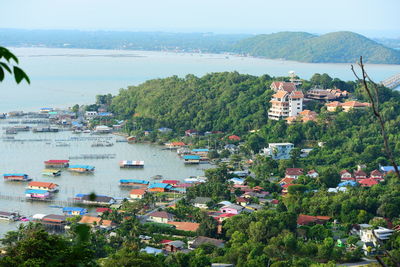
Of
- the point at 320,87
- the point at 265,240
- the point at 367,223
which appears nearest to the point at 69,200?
the point at 265,240

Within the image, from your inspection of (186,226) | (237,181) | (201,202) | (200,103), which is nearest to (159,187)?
(201,202)

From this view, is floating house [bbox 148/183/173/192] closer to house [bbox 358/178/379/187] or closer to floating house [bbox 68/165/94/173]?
floating house [bbox 68/165/94/173]

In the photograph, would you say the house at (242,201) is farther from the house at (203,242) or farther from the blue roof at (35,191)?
the blue roof at (35,191)

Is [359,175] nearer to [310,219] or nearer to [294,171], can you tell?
[294,171]

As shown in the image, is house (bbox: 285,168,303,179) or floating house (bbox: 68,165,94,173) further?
floating house (bbox: 68,165,94,173)

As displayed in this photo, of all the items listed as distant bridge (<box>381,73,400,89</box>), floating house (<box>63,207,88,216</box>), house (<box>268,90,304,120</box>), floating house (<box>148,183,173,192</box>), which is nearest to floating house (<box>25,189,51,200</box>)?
floating house (<box>63,207,88,216</box>)

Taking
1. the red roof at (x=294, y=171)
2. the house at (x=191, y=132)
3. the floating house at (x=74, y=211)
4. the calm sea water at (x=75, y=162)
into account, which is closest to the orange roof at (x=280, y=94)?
the house at (x=191, y=132)
